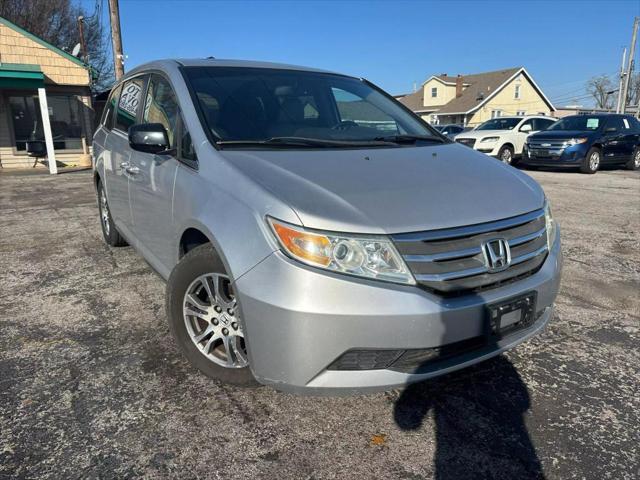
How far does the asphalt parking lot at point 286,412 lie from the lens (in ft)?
6.65

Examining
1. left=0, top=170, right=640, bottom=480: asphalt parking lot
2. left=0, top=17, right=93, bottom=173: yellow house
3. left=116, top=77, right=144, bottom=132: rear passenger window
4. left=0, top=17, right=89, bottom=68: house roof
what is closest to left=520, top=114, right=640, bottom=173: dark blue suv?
left=0, top=170, right=640, bottom=480: asphalt parking lot

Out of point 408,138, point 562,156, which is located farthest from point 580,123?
point 408,138

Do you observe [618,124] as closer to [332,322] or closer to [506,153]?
[506,153]

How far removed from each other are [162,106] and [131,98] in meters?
0.93

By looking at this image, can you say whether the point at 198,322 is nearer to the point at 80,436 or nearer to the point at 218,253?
the point at 218,253

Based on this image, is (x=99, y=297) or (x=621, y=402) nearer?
(x=621, y=402)

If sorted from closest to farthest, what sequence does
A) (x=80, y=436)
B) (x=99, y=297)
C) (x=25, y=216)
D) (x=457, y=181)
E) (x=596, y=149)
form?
(x=80, y=436) → (x=457, y=181) → (x=99, y=297) → (x=25, y=216) → (x=596, y=149)

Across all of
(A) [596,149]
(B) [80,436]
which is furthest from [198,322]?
(A) [596,149]

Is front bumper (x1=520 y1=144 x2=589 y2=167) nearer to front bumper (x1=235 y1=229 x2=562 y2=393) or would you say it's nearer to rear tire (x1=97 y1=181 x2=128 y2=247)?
rear tire (x1=97 y1=181 x2=128 y2=247)

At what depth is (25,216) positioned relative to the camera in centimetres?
719

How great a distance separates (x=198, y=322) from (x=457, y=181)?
155 centimetres

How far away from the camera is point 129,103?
4031 mm

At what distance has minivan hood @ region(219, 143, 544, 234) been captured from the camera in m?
2.03

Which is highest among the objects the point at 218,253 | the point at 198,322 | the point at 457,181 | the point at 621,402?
the point at 457,181
